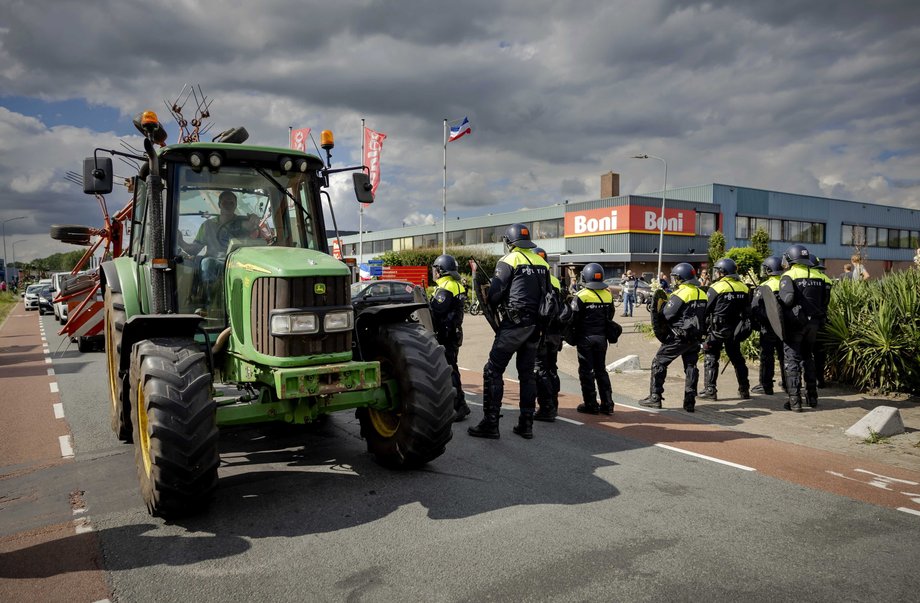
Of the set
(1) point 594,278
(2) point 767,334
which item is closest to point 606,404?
(1) point 594,278

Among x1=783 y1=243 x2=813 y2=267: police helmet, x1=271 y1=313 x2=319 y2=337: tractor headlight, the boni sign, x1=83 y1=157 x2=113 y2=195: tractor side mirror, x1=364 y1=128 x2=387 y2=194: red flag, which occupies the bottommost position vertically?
x1=271 y1=313 x2=319 y2=337: tractor headlight

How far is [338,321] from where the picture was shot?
457 cm

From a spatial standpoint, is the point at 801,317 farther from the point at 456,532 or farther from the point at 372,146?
the point at 372,146

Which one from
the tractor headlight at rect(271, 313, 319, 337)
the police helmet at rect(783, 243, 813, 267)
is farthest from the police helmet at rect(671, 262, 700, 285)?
the tractor headlight at rect(271, 313, 319, 337)

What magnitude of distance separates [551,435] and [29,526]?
188 inches

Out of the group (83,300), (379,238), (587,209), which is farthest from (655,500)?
(379,238)

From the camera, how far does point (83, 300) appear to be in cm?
1011

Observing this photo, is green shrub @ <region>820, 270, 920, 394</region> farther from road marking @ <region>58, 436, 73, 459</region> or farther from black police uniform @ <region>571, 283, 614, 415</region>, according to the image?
road marking @ <region>58, 436, 73, 459</region>

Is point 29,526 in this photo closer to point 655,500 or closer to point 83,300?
point 655,500

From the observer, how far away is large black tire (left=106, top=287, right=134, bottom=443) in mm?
5526

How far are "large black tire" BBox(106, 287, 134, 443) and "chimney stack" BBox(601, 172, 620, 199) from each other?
4173 centimetres

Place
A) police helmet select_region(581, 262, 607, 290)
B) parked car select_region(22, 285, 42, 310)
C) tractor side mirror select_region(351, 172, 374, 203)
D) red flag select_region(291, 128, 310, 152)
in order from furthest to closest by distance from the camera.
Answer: parked car select_region(22, 285, 42, 310) → red flag select_region(291, 128, 310, 152) → police helmet select_region(581, 262, 607, 290) → tractor side mirror select_region(351, 172, 374, 203)

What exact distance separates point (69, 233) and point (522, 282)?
599cm

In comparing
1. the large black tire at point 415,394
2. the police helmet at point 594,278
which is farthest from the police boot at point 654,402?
the large black tire at point 415,394
